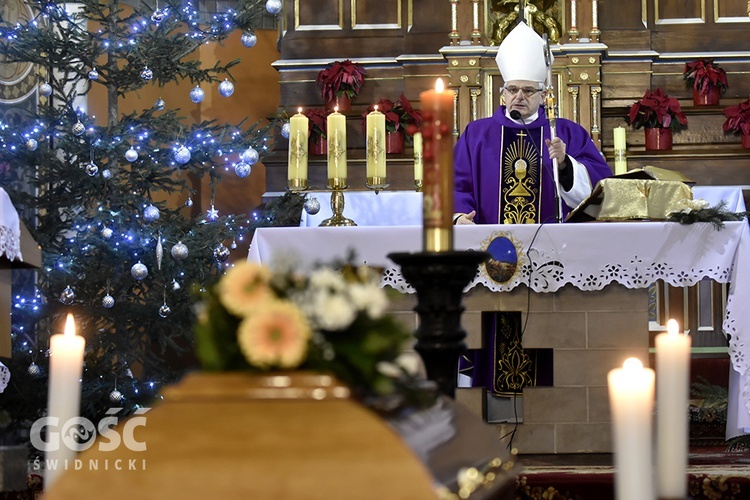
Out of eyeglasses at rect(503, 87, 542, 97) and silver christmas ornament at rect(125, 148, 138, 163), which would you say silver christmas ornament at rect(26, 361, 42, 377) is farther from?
eyeglasses at rect(503, 87, 542, 97)

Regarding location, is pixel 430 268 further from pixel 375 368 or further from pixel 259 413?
pixel 259 413

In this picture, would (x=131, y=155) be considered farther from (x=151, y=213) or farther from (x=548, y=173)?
(x=548, y=173)

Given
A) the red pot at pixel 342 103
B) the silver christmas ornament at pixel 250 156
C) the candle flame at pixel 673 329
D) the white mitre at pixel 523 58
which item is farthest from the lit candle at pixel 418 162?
the candle flame at pixel 673 329

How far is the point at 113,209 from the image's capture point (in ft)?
19.9

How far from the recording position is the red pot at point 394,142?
6.80m

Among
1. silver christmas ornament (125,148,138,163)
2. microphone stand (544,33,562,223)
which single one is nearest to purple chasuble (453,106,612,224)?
microphone stand (544,33,562,223)

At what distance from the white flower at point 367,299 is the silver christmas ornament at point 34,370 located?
4.81m

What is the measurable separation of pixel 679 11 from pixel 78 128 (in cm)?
373

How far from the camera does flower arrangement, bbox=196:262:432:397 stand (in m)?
1.25

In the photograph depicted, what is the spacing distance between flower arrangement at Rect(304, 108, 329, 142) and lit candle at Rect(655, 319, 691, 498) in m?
5.36

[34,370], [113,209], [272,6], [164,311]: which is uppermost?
[272,6]

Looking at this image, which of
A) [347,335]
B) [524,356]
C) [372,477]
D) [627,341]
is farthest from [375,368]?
[524,356]

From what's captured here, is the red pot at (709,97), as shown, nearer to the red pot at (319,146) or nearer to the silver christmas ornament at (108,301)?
the red pot at (319,146)

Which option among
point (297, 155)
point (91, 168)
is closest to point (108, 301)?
point (91, 168)
